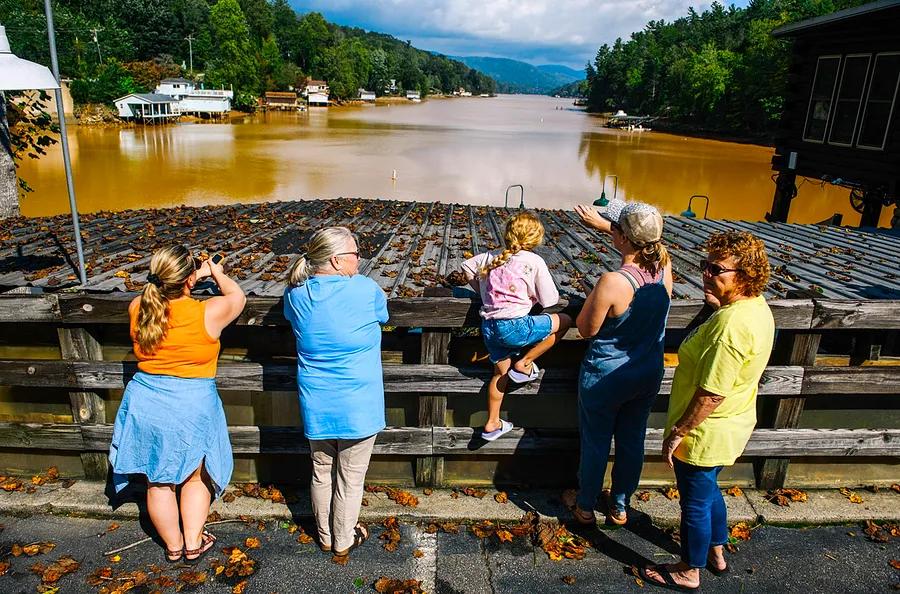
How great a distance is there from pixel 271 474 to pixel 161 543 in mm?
946

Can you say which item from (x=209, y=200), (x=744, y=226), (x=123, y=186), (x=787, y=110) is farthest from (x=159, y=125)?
(x=744, y=226)

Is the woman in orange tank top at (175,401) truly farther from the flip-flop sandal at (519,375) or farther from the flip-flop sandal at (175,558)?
the flip-flop sandal at (519,375)

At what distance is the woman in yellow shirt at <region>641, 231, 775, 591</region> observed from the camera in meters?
3.25

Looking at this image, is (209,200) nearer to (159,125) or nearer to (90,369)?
(90,369)

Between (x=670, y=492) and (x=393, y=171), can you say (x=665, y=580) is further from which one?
(x=393, y=171)

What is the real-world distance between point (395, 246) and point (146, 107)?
8181 centimetres

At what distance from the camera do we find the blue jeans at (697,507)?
11.7 feet

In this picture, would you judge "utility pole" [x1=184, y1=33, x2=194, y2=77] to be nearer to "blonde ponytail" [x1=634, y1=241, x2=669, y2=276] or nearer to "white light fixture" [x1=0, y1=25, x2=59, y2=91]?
"white light fixture" [x1=0, y1=25, x2=59, y2=91]

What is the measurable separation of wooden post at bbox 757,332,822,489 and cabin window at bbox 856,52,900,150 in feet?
52.0

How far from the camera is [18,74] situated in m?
4.15

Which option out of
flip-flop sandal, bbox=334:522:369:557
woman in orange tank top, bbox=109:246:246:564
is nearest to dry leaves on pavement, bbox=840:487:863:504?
flip-flop sandal, bbox=334:522:369:557

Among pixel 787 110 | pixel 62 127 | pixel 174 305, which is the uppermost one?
pixel 787 110

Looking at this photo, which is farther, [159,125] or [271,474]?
[159,125]

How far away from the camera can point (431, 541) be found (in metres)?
4.18
